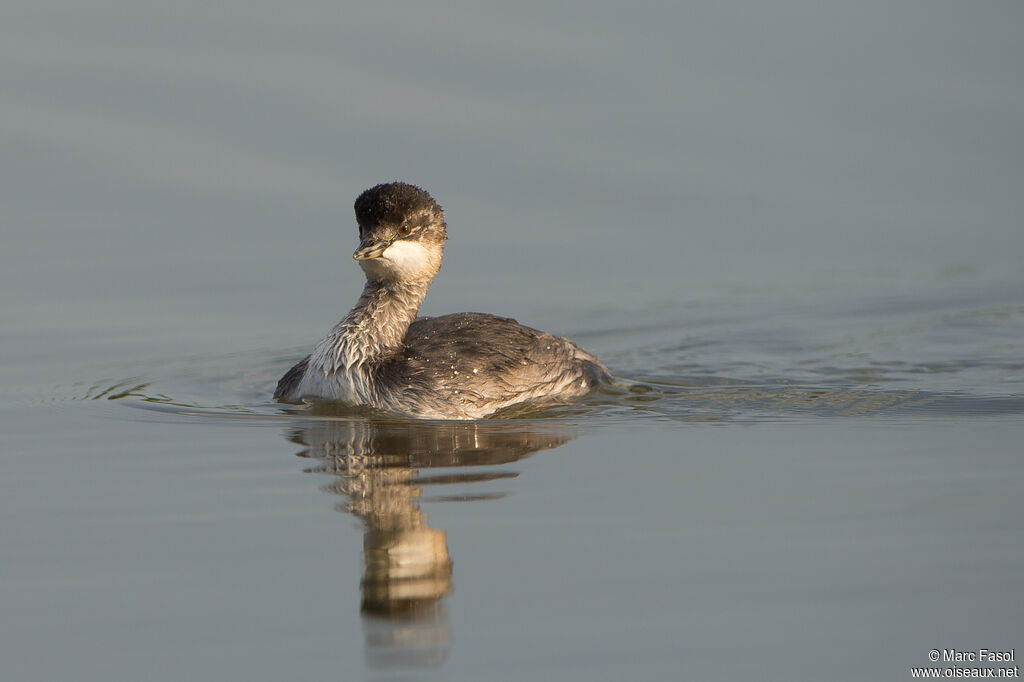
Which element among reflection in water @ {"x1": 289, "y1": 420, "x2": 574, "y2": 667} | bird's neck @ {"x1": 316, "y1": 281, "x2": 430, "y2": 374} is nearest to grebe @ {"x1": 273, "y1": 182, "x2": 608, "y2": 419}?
bird's neck @ {"x1": 316, "y1": 281, "x2": 430, "y2": 374}

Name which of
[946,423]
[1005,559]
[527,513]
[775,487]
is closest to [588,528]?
[527,513]

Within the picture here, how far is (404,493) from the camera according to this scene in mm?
9266

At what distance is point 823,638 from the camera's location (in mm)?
6781

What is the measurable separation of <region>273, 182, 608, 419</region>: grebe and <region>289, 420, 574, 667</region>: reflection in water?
354 mm

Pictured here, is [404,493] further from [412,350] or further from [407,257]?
[407,257]

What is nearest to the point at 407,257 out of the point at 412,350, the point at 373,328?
the point at 373,328

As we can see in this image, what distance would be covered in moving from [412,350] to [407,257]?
0.72 metres

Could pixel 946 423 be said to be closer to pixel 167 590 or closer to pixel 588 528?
pixel 588 528

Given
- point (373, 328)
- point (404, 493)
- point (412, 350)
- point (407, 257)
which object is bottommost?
point (404, 493)

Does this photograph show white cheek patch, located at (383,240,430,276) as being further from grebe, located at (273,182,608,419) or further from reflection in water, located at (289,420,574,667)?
reflection in water, located at (289,420,574,667)

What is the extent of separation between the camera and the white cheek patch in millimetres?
11938

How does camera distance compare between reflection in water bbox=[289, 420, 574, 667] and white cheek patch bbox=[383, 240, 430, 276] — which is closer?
reflection in water bbox=[289, 420, 574, 667]

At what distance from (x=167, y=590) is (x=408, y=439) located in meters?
3.58

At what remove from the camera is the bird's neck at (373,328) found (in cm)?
1190
